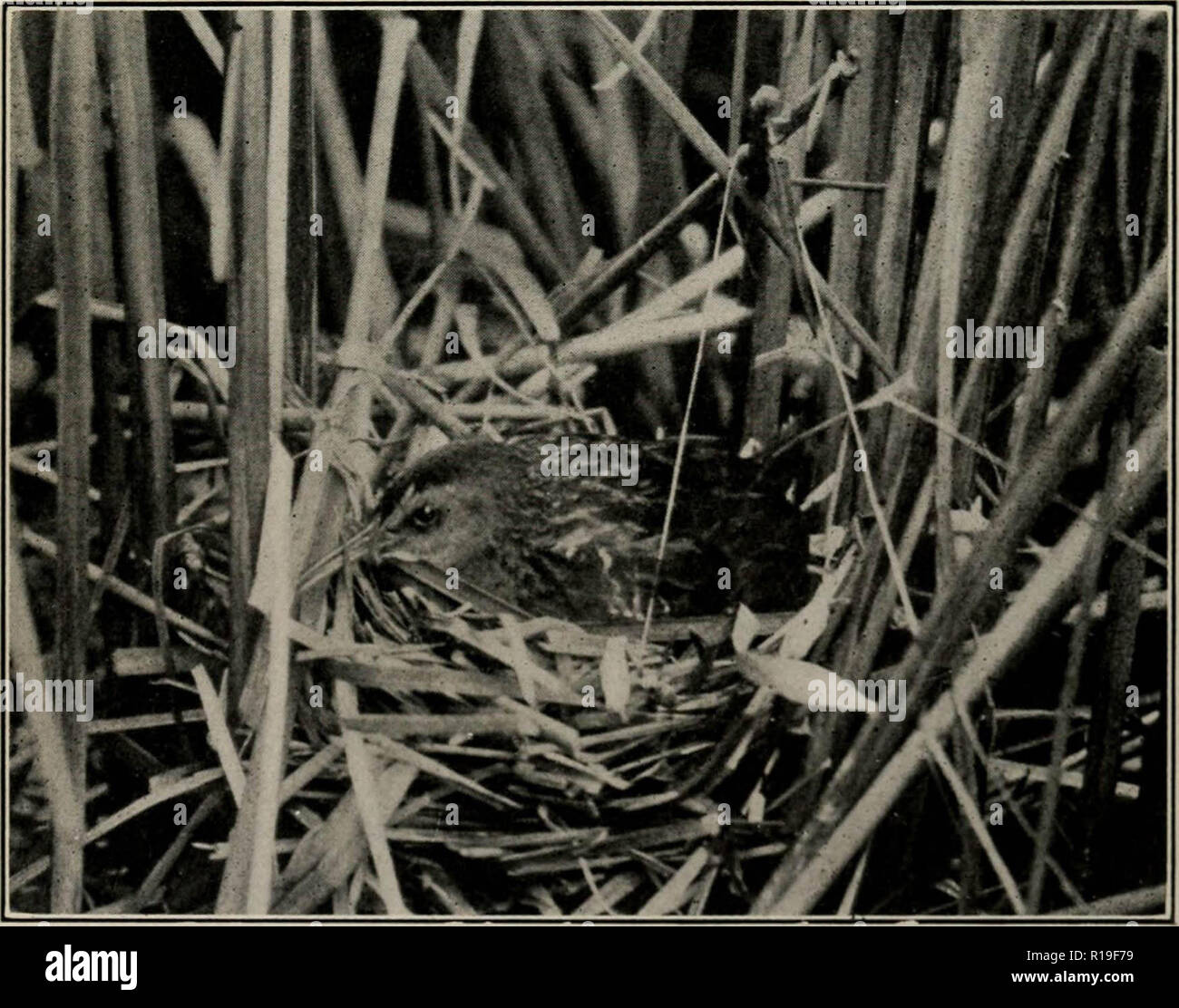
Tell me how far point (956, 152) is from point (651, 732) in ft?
1.99

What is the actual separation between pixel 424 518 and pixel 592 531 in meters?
0.16

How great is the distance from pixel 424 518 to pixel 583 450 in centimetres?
16

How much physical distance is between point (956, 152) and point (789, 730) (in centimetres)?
56

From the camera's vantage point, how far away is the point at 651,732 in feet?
3.96

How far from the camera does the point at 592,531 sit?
48.0 inches

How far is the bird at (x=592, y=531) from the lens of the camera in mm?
1215

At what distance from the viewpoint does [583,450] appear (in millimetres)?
1220

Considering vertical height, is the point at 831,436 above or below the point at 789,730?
above

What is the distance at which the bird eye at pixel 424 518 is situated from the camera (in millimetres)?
1211

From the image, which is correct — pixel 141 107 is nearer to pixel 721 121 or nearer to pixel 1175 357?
pixel 721 121

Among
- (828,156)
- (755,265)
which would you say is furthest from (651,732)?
(828,156)

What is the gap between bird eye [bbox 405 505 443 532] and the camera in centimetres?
121
